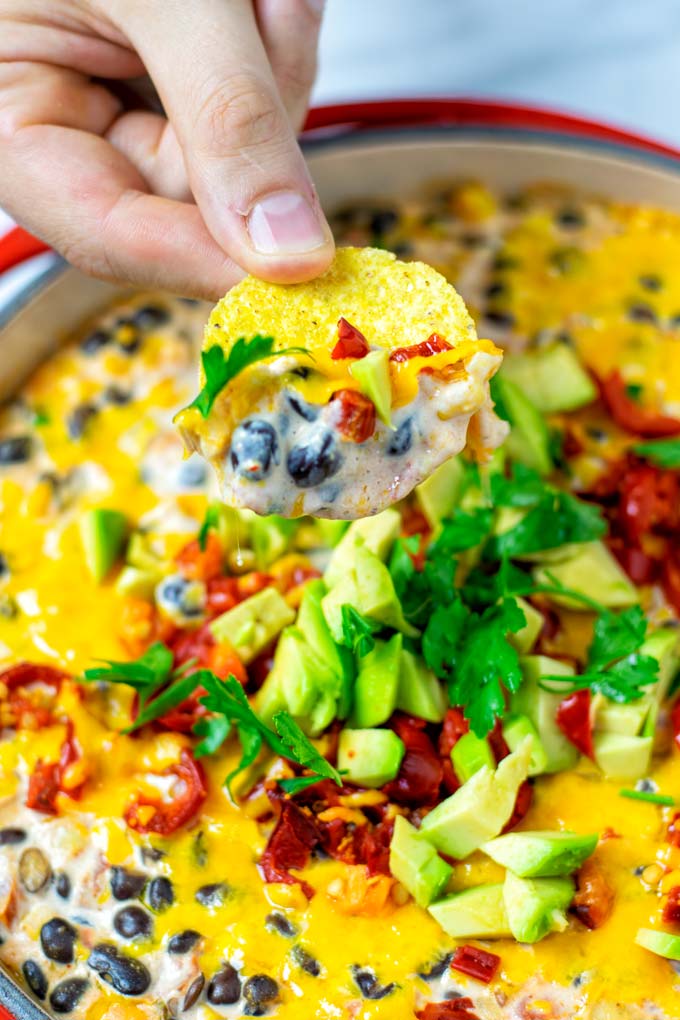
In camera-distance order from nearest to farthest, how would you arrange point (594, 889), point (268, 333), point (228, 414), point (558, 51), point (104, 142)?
point (228, 414) → point (268, 333) → point (594, 889) → point (104, 142) → point (558, 51)

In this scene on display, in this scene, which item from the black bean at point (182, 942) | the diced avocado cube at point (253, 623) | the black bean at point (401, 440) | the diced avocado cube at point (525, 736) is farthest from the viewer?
the diced avocado cube at point (253, 623)

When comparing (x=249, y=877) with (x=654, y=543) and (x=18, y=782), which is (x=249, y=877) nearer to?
(x=18, y=782)

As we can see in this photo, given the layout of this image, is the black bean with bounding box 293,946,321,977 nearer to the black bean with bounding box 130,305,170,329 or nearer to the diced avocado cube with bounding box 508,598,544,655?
the diced avocado cube with bounding box 508,598,544,655

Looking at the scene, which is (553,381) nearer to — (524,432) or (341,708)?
(524,432)

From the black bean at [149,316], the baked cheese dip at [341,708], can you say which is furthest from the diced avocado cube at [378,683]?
the black bean at [149,316]

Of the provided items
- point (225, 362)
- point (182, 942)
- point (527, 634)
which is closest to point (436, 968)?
point (182, 942)

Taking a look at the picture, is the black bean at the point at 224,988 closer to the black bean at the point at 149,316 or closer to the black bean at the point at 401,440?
the black bean at the point at 401,440

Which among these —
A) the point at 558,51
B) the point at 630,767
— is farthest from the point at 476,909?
the point at 558,51
